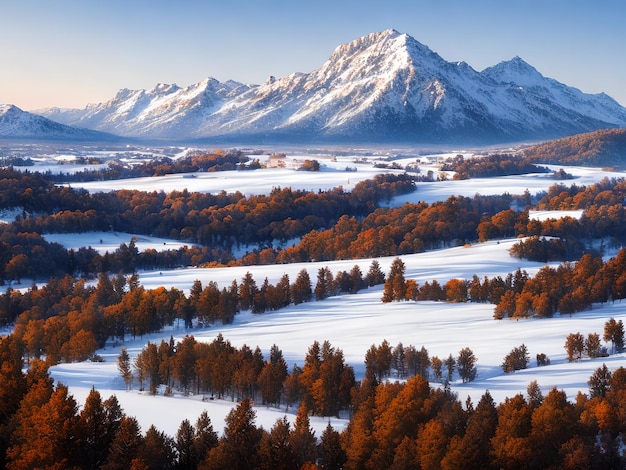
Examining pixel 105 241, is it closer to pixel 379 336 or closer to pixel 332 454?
pixel 379 336

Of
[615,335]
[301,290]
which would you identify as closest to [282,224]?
[301,290]

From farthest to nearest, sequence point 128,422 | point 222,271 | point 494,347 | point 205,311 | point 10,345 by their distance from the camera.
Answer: point 222,271
point 205,311
point 494,347
point 10,345
point 128,422

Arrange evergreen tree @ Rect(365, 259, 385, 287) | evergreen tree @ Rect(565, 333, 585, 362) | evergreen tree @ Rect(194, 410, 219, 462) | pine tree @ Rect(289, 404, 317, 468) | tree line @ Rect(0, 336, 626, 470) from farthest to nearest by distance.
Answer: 1. evergreen tree @ Rect(365, 259, 385, 287)
2. evergreen tree @ Rect(565, 333, 585, 362)
3. evergreen tree @ Rect(194, 410, 219, 462)
4. pine tree @ Rect(289, 404, 317, 468)
5. tree line @ Rect(0, 336, 626, 470)

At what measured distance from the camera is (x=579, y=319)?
67.2 m

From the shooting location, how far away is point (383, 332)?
65.7 m

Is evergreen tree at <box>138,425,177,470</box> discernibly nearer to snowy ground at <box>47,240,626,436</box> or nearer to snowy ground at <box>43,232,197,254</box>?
Result: snowy ground at <box>47,240,626,436</box>

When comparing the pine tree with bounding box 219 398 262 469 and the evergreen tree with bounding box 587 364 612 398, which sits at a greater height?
the evergreen tree with bounding box 587 364 612 398

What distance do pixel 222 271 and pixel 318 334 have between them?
1378 inches

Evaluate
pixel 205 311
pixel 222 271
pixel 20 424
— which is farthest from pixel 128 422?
pixel 222 271

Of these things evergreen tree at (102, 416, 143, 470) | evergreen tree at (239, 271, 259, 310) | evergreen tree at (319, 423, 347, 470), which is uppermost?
evergreen tree at (239, 271, 259, 310)

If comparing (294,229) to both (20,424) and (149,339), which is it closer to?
(149,339)

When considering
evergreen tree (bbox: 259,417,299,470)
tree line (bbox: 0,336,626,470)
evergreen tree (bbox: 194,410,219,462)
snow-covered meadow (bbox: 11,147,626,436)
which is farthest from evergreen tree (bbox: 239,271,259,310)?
evergreen tree (bbox: 259,417,299,470)

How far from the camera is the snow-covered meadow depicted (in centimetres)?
4725

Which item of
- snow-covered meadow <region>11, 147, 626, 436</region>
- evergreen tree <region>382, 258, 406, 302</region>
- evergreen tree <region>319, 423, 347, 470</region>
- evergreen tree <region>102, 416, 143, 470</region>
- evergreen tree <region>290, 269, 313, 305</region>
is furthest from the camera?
evergreen tree <region>290, 269, 313, 305</region>
